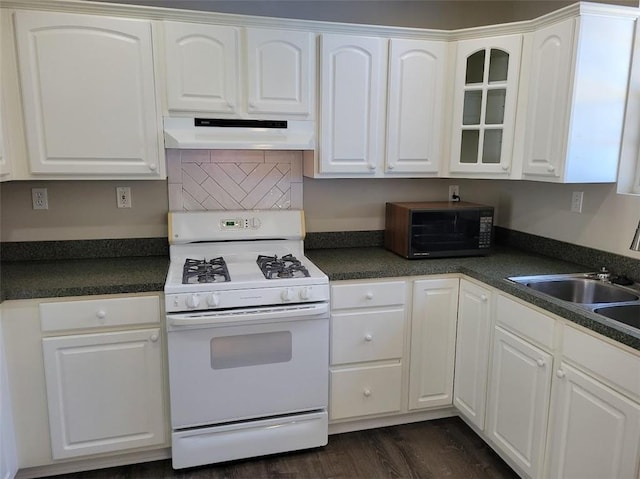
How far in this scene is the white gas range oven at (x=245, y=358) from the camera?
2.10m

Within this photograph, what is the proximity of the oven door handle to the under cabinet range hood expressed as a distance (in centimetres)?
78

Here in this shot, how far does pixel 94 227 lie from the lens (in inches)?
99.5

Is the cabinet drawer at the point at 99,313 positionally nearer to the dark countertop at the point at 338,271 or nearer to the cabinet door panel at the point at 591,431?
the dark countertop at the point at 338,271

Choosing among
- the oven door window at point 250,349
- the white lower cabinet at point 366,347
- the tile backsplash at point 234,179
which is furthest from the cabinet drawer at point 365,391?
the tile backsplash at point 234,179

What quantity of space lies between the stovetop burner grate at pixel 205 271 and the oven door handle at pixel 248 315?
0.15m

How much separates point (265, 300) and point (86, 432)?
1013 millimetres

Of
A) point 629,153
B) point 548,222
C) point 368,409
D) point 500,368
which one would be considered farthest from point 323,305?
point 629,153

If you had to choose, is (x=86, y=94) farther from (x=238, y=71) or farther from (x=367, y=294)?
(x=367, y=294)

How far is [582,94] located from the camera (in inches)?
82.0

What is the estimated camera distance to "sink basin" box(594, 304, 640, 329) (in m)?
1.88

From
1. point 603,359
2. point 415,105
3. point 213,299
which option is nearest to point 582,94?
point 415,105

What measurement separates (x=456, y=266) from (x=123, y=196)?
1826mm

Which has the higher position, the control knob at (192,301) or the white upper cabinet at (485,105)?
the white upper cabinet at (485,105)

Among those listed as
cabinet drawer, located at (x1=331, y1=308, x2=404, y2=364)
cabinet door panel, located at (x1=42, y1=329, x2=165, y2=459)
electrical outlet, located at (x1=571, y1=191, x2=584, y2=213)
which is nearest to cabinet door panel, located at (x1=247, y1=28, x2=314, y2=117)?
cabinet drawer, located at (x1=331, y1=308, x2=404, y2=364)
